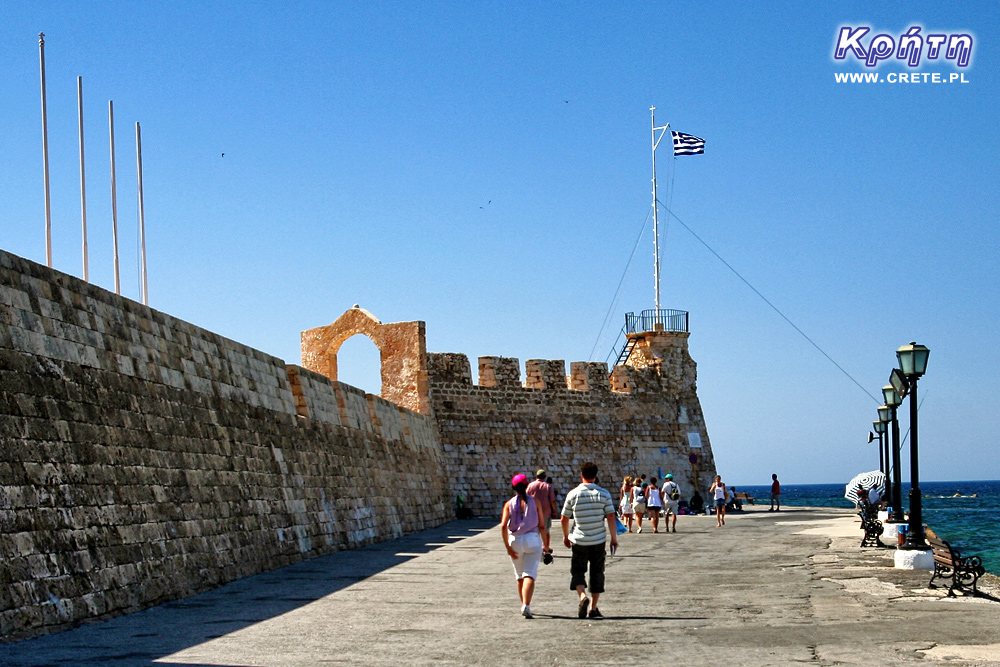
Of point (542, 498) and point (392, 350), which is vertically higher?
point (392, 350)

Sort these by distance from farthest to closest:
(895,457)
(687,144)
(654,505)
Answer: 1. (687,144)
2. (654,505)
3. (895,457)

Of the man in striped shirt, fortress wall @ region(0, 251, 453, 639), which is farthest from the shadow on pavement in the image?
the man in striped shirt

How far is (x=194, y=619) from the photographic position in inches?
348

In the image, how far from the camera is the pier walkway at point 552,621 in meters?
6.98

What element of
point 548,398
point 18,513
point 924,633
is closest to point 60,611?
point 18,513

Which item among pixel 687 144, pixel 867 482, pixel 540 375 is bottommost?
pixel 867 482

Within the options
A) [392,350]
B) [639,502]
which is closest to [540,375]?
[392,350]

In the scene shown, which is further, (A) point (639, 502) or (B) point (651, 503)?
(A) point (639, 502)

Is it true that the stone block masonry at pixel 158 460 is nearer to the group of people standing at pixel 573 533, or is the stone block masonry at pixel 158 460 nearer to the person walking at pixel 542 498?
the group of people standing at pixel 573 533

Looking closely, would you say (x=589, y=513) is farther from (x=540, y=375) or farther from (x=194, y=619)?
(x=540, y=375)

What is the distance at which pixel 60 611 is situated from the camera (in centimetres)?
811

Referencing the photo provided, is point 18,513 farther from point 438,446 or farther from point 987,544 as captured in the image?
point 987,544

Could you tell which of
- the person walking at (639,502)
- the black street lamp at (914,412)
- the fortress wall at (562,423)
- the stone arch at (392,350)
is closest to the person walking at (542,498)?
the black street lamp at (914,412)

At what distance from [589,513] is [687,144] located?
26.8 metres
